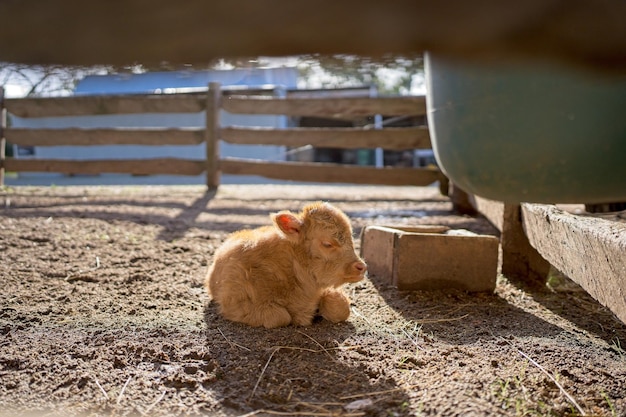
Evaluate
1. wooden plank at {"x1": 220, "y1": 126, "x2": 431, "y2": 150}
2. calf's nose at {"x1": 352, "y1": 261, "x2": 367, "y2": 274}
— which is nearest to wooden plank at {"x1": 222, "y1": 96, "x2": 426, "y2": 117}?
wooden plank at {"x1": 220, "y1": 126, "x2": 431, "y2": 150}

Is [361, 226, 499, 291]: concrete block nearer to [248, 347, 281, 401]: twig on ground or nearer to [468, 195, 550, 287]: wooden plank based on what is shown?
[468, 195, 550, 287]: wooden plank

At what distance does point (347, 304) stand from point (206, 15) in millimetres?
2615

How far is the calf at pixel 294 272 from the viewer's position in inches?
119

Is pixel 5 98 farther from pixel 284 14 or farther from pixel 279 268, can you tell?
pixel 284 14

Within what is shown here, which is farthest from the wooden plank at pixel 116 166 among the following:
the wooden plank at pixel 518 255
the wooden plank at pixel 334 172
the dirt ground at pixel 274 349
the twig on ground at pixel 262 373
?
the twig on ground at pixel 262 373

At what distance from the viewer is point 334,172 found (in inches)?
334

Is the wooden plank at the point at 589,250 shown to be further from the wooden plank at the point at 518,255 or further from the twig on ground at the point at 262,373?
the twig on ground at the point at 262,373

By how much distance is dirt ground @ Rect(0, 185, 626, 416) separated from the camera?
2.10 meters

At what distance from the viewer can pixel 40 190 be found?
9.27 metres

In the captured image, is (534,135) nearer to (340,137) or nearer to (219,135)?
(340,137)

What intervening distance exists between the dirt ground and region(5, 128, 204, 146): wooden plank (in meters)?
4.58

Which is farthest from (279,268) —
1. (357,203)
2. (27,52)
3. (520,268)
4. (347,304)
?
(357,203)

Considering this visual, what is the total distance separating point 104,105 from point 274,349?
7.58 metres

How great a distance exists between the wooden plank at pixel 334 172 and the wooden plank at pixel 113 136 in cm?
72
